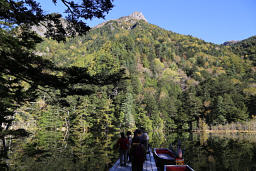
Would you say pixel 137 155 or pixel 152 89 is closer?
pixel 137 155

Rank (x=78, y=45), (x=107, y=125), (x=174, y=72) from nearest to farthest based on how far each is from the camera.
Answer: (x=107, y=125), (x=174, y=72), (x=78, y=45)

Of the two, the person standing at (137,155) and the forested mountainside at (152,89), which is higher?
the forested mountainside at (152,89)

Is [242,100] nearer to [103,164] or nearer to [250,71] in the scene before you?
[250,71]

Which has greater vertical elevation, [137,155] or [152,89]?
[152,89]

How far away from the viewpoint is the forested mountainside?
4862 centimetres

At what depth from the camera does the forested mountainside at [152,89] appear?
4862 cm

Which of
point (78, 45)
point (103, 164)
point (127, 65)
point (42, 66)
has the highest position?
point (78, 45)

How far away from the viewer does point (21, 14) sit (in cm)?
568

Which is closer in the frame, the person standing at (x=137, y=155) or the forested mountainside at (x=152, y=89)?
the person standing at (x=137, y=155)

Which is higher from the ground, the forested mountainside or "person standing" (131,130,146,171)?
the forested mountainside

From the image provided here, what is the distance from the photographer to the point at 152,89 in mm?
77375

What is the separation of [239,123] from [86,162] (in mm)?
56782

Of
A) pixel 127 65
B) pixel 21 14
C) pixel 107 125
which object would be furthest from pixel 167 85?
pixel 21 14

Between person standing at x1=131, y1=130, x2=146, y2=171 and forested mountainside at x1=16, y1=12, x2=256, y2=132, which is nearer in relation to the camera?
person standing at x1=131, y1=130, x2=146, y2=171
